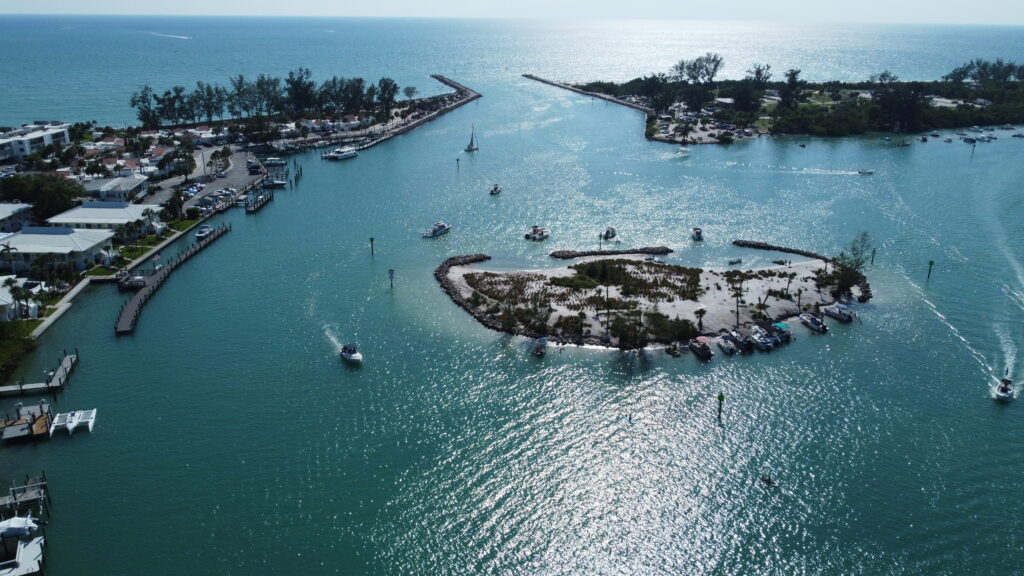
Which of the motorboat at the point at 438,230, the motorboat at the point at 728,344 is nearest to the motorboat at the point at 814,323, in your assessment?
the motorboat at the point at 728,344

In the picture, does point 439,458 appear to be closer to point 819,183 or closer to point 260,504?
point 260,504

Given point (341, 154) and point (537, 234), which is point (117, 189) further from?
point (537, 234)

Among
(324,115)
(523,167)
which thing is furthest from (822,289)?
(324,115)

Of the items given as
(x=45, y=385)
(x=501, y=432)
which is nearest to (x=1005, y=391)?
(x=501, y=432)

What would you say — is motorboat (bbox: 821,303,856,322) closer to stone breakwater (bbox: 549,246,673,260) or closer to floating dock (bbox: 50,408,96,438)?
stone breakwater (bbox: 549,246,673,260)

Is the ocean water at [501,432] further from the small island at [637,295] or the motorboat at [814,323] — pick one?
the small island at [637,295]

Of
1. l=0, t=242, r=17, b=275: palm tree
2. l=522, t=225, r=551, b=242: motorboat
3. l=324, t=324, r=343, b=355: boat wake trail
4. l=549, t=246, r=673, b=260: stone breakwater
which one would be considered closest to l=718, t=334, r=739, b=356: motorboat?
l=549, t=246, r=673, b=260: stone breakwater

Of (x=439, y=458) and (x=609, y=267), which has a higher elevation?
(x=609, y=267)
